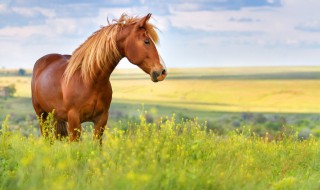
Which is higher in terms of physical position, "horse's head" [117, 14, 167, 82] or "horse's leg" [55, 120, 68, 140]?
"horse's head" [117, 14, 167, 82]

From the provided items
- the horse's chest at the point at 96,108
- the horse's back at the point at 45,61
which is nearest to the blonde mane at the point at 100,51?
the horse's chest at the point at 96,108

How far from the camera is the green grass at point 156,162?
7.39 meters

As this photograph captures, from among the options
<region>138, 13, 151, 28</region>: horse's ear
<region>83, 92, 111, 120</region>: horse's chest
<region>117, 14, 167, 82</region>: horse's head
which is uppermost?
<region>138, 13, 151, 28</region>: horse's ear

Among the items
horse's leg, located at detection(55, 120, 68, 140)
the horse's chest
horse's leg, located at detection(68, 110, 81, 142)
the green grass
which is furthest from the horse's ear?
horse's leg, located at detection(55, 120, 68, 140)

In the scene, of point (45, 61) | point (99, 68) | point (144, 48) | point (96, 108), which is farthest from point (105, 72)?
point (45, 61)

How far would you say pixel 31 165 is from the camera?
8641 millimetres

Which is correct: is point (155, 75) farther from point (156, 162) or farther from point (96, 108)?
point (156, 162)

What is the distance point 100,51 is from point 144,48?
90cm

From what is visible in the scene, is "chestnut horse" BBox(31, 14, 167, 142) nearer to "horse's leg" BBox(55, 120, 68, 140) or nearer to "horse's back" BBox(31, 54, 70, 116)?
"horse's back" BBox(31, 54, 70, 116)

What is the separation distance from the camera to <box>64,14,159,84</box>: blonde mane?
1099 centimetres

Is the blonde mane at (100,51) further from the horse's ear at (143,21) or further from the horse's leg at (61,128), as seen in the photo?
the horse's leg at (61,128)

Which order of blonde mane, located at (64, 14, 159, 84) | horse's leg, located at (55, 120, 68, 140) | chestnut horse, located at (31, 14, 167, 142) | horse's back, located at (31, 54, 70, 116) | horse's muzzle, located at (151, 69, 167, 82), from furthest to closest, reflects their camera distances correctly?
1. horse's leg, located at (55, 120, 68, 140)
2. horse's back, located at (31, 54, 70, 116)
3. blonde mane, located at (64, 14, 159, 84)
4. chestnut horse, located at (31, 14, 167, 142)
5. horse's muzzle, located at (151, 69, 167, 82)

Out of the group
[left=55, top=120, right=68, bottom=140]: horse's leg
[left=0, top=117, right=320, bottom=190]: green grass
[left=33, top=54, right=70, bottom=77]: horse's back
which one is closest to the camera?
[left=0, top=117, right=320, bottom=190]: green grass

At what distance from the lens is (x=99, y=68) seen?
36.7ft
